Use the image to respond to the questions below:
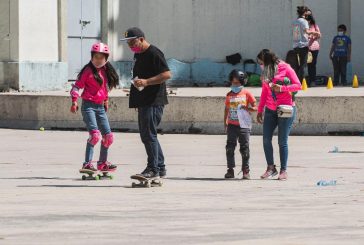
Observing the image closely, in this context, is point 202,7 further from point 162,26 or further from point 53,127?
point 53,127

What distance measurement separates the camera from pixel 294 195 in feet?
44.5

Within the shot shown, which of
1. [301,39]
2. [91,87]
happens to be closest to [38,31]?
[301,39]

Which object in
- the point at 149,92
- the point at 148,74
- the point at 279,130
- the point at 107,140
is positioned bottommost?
the point at 107,140

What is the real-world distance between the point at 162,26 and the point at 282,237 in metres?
24.1

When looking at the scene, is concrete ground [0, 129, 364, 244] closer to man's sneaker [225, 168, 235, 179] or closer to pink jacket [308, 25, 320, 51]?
man's sneaker [225, 168, 235, 179]

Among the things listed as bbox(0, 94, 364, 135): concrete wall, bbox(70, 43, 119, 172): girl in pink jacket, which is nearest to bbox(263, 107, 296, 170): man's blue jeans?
bbox(70, 43, 119, 172): girl in pink jacket

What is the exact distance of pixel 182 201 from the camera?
12.8 metres

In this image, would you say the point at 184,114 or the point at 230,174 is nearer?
the point at 230,174

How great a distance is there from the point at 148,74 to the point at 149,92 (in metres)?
0.20

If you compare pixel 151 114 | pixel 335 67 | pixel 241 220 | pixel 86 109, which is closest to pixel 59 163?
pixel 86 109

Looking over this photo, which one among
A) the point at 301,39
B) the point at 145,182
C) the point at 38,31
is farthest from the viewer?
the point at 38,31

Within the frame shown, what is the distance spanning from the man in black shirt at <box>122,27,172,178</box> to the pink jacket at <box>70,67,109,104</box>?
1.16 m

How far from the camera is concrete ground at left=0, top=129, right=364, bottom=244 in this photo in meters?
10.1

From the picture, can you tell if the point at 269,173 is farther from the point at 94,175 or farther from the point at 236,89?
the point at 94,175
